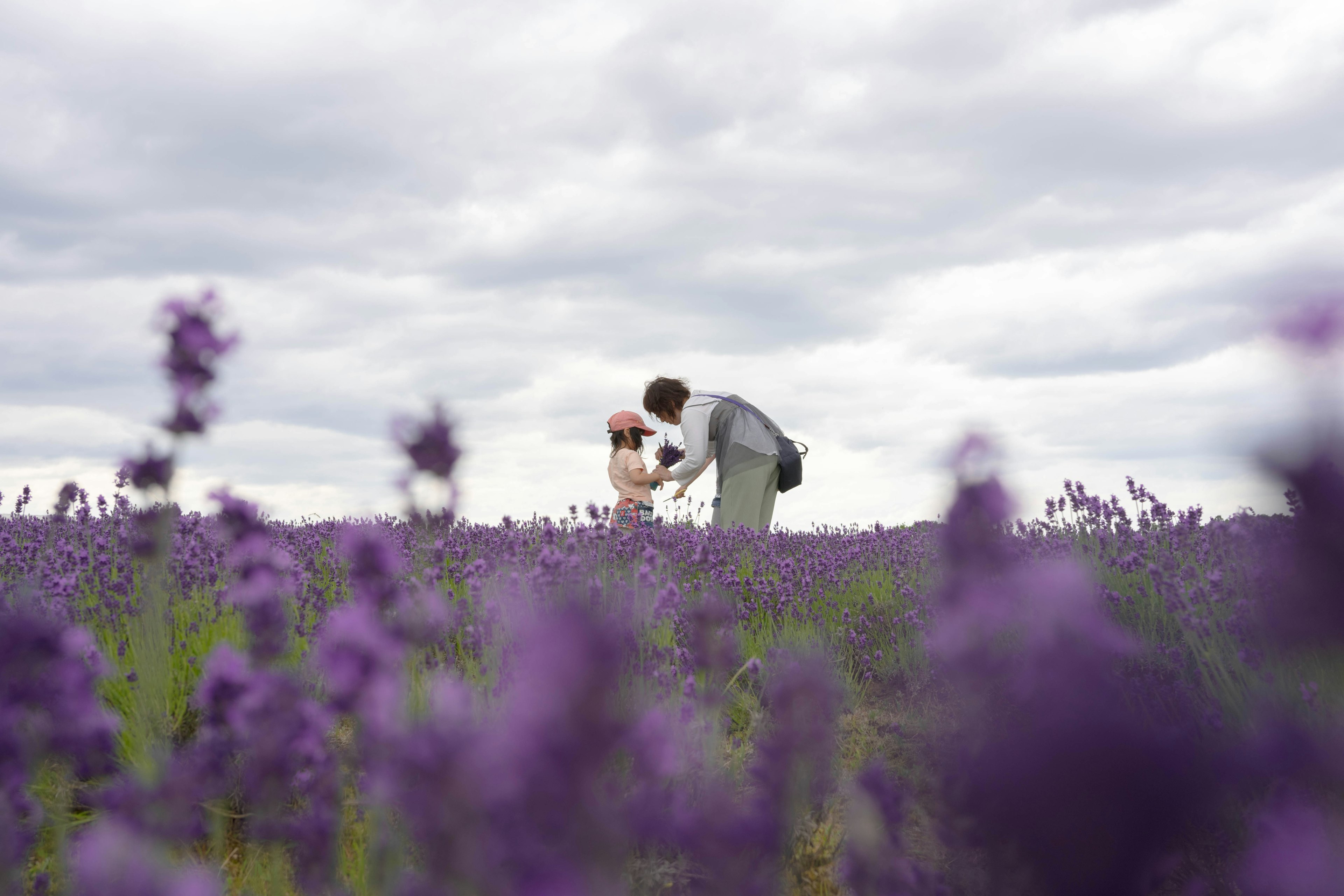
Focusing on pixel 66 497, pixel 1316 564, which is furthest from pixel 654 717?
pixel 66 497

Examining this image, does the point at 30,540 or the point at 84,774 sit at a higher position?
the point at 30,540

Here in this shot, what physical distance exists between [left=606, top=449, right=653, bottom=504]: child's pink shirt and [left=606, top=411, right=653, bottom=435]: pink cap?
28 centimetres

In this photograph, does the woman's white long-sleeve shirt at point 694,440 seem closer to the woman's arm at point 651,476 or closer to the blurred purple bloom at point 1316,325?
the woman's arm at point 651,476

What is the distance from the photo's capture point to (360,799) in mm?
2232

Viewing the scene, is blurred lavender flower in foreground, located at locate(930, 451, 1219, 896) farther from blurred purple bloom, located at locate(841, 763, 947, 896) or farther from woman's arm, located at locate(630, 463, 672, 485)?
woman's arm, located at locate(630, 463, 672, 485)

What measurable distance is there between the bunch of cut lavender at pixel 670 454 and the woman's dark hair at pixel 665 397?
0.33m

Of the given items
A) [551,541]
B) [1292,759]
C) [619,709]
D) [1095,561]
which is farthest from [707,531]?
[1292,759]

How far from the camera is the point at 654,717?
1035mm

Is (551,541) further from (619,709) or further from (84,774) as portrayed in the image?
(84,774)

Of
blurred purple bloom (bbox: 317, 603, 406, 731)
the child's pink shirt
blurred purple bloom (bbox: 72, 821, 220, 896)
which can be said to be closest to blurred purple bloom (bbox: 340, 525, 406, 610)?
blurred purple bloom (bbox: 317, 603, 406, 731)

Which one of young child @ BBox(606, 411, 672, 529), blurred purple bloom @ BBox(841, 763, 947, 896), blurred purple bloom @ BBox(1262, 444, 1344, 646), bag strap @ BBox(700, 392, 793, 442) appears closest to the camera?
blurred purple bloom @ BBox(1262, 444, 1344, 646)

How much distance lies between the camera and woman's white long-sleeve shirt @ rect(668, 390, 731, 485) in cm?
838

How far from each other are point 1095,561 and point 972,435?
3.77 metres

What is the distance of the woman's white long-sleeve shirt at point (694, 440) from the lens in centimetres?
838
